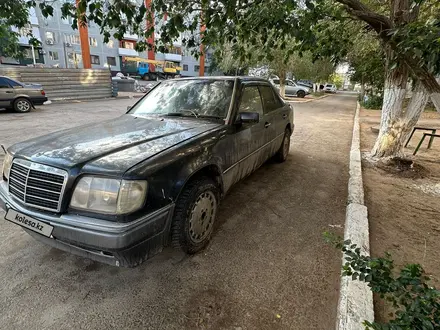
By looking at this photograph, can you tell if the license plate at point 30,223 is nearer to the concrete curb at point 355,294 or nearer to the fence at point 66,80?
the concrete curb at point 355,294

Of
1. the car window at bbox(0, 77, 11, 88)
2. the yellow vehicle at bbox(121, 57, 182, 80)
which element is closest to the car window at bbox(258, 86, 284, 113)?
the car window at bbox(0, 77, 11, 88)

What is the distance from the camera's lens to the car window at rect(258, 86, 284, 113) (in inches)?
163

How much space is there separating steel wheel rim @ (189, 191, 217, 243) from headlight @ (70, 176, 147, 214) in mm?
651

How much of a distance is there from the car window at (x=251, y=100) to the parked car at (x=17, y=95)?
437 inches

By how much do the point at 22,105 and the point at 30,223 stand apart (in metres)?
11.5

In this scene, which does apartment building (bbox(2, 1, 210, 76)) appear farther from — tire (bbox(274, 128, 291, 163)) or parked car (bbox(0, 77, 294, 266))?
parked car (bbox(0, 77, 294, 266))

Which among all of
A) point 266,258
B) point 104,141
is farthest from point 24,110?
point 266,258

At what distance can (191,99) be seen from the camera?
3.33m

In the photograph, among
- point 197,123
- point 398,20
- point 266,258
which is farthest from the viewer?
point 398,20

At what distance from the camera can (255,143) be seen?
11.9ft

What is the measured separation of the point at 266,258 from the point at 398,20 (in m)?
4.35

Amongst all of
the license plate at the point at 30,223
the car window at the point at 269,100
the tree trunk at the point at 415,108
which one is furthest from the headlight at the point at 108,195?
the tree trunk at the point at 415,108

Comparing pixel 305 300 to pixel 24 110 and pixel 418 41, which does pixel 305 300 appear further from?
pixel 24 110

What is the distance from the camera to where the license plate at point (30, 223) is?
1.91 metres
